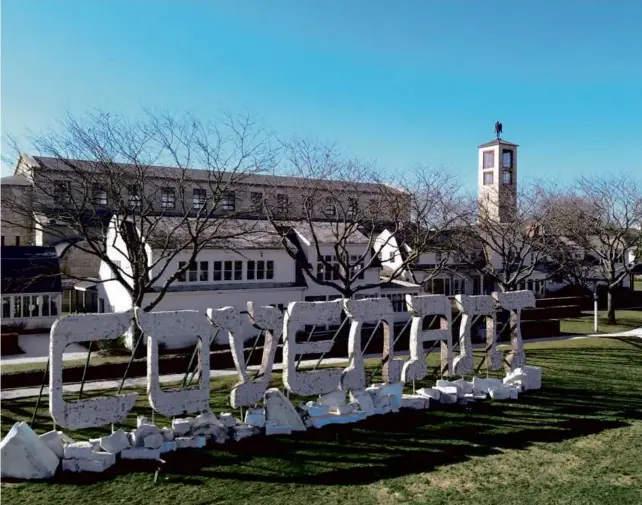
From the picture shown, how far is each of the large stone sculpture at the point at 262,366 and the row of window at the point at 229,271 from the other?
59.5 ft

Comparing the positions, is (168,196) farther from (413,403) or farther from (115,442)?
(115,442)

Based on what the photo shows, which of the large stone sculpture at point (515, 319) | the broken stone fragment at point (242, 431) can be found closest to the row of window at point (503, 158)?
the large stone sculpture at point (515, 319)

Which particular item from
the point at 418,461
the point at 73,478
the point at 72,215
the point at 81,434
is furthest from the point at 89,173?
the point at 418,461

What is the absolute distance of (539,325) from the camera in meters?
34.5

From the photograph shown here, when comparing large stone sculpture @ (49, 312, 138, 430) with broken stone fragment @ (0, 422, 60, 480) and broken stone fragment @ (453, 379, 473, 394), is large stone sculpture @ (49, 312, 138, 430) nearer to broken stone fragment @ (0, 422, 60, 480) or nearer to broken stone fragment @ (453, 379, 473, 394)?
broken stone fragment @ (0, 422, 60, 480)

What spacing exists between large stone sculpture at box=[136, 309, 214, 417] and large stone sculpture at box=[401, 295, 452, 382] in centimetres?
594

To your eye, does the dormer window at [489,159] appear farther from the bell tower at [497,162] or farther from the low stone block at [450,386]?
the low stone block at [450,386]

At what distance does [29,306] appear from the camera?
3575cm

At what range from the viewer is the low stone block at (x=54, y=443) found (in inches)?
442

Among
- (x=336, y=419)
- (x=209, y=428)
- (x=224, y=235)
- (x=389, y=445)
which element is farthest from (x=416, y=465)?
(x=224, y=235)

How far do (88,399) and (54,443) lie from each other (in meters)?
1.04

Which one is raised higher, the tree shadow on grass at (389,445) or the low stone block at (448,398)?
the low stone block at (448,398)

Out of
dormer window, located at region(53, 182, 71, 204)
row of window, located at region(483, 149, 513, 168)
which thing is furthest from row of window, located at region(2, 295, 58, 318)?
row of window, located at region(483, 149, 513, 168)

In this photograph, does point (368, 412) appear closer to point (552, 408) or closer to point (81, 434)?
point (552, 408)
